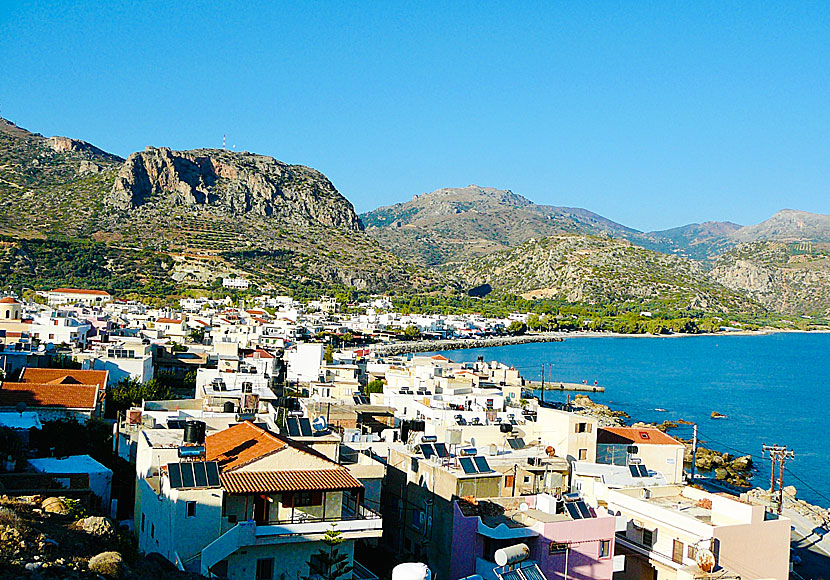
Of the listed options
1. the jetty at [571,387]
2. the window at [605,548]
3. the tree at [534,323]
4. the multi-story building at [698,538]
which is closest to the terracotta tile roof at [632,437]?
the multi-story building at [698,538]

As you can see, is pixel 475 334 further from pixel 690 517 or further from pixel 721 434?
pixel 690 517

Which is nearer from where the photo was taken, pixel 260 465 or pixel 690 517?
pixel 260 465

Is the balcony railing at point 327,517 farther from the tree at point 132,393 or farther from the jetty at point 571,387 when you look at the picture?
the jetty at point 571,387

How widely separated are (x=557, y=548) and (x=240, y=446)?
4.89 m

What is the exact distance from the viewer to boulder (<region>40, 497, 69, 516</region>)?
949cm

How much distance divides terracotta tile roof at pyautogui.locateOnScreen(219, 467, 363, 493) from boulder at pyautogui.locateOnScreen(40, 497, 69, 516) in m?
1.90

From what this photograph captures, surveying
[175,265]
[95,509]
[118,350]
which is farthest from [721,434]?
[175,265]

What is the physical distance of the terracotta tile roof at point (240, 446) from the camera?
11.5 metres

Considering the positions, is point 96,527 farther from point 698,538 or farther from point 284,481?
point 698,538

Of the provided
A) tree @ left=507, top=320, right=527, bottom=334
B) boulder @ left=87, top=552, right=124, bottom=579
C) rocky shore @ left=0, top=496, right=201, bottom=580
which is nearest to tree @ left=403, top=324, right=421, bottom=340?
tree @ left=507, top=320, right=527, bottom=334

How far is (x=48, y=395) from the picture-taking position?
959 inches

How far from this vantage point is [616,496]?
15273 mm

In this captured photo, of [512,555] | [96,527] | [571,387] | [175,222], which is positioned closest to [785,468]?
[571,387]

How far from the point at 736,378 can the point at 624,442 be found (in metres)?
64.1
